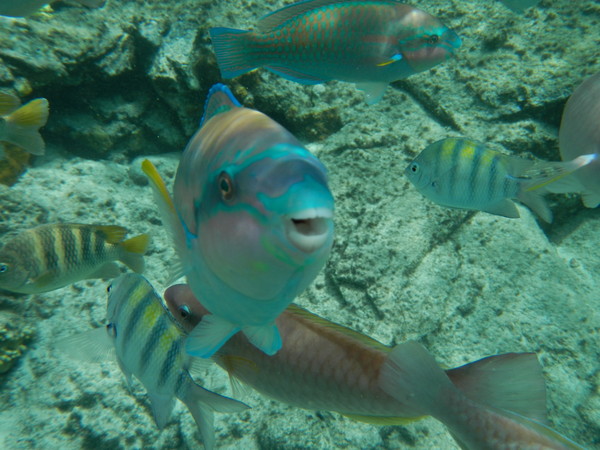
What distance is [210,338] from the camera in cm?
85

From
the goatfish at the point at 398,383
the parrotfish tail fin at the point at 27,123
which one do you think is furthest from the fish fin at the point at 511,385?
the parrotfish tail fin at the point at 27,123

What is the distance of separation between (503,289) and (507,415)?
202cm

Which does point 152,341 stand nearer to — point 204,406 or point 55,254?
point 204,406

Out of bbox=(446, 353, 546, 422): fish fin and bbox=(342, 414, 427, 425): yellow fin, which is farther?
bbox=(342, 414, 427, 425): yellow fin

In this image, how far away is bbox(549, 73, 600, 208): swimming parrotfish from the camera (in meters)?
1.87

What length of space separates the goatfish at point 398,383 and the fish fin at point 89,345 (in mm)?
701

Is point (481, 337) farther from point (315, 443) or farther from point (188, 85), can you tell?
point (188, 85)

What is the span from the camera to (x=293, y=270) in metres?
0.56

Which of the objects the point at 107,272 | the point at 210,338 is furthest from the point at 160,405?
the point at 107,272

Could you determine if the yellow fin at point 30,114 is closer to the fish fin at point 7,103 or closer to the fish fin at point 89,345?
the fish fin at point 7,103

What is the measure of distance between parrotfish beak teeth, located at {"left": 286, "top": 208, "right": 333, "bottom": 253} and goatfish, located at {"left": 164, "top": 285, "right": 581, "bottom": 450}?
0.91m

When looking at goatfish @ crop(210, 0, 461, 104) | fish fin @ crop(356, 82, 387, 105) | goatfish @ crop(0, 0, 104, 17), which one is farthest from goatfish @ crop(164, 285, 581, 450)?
goatfish @ crop(0, 0, 104, 17)

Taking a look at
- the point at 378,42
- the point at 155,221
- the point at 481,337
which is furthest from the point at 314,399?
the point at 155,221

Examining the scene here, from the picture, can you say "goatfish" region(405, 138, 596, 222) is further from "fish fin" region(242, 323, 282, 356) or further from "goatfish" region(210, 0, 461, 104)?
"fish fin" region(242, 323, 282, 356)
